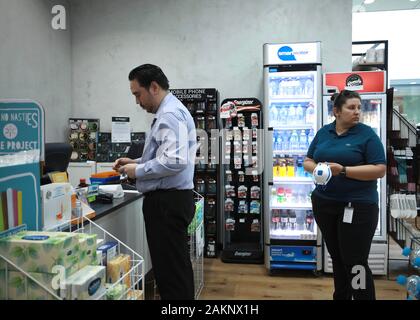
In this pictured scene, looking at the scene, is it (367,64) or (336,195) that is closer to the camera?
(336,195)

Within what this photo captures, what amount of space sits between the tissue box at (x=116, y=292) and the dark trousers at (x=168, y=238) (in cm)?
79

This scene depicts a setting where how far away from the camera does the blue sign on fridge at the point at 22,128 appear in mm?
1531

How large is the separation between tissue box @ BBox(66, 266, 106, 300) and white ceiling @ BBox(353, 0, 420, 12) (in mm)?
7257

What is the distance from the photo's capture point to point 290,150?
4367 mm

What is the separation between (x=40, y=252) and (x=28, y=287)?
4.4 inches

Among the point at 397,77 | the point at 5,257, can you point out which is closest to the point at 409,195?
the point at 5,257

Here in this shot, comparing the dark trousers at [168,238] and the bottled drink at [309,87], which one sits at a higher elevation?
the bottled drink at [309,87]

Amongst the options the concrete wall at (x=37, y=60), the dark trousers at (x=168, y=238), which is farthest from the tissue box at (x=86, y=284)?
the concrete wall at (x=37, y=60)

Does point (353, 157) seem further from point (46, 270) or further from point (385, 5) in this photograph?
point (385, 5)

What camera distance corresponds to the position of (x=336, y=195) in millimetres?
2438

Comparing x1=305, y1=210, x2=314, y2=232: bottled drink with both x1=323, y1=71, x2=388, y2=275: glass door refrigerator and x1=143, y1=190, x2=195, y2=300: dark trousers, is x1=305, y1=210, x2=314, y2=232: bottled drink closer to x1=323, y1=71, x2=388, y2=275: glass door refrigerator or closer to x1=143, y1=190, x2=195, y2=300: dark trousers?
x1=323, y1=71, x2=388, y2=275: glass door refrigerator

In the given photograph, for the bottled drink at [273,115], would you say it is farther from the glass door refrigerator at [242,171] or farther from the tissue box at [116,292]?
the tissue box at [116,292]
